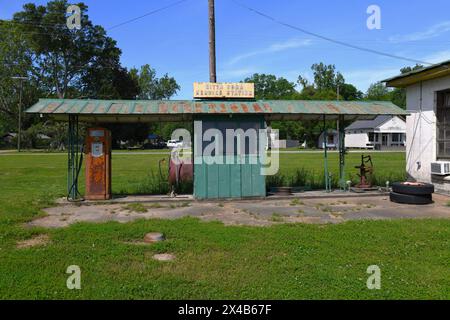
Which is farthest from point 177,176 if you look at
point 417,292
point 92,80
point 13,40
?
point 13,40

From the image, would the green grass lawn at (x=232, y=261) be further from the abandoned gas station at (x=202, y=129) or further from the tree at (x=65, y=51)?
the tree at (x=65, y=51)

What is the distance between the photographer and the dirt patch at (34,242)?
21.8 ft

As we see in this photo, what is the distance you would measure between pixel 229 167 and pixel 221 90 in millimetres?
2312

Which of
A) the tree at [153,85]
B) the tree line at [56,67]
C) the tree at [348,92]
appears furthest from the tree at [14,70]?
the tree at [348,92]

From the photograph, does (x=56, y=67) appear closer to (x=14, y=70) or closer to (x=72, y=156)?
(x=14, y=70)

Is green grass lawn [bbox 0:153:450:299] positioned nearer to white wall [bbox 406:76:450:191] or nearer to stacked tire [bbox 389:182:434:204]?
stacked tire [bbox 389:182:434:204]

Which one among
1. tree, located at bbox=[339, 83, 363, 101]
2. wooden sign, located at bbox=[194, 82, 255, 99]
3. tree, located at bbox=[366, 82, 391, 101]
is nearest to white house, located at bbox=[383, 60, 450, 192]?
wooden sign, located at bbox=[194, 82, 255, 99]

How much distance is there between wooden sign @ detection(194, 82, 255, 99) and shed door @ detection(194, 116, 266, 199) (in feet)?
2.75

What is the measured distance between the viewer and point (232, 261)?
18.7 feet

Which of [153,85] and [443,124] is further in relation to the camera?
[153,85]

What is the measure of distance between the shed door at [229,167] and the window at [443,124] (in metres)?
5.73

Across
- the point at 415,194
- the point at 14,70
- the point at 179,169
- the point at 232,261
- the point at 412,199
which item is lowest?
the point at 232,261

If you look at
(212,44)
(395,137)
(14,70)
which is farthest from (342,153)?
(14,70)

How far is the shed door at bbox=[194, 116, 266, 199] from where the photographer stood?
446 inches
